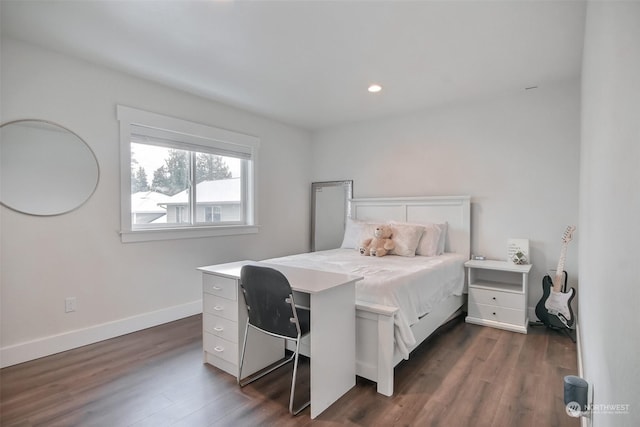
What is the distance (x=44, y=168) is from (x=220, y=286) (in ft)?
5.81

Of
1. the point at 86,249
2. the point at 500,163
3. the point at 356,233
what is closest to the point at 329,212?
the point at 356,233

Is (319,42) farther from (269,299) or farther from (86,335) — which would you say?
(86,335)

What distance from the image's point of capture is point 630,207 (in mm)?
624

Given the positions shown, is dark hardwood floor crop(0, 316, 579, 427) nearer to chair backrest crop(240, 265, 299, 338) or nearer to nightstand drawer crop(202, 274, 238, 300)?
→ chair backrest crop(240, 265, 299, 338)

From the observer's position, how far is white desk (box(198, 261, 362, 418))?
1773 mm

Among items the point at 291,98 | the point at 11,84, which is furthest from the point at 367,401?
the point at 11,84

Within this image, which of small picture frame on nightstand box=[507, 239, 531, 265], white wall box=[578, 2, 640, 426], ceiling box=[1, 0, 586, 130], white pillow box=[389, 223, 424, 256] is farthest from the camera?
white pillow box=[389, 223, 424, 256]

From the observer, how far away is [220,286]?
2.25 m

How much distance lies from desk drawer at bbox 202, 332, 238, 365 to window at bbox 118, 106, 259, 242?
1.38 meters

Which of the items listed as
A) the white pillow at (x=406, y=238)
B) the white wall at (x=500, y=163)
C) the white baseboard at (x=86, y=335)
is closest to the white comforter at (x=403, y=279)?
the white pillow at (x=406, y=238)

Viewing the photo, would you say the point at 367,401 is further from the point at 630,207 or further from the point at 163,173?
the point at 163,173

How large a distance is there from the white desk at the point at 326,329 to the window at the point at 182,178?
1.43 metres

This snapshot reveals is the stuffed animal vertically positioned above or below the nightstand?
above

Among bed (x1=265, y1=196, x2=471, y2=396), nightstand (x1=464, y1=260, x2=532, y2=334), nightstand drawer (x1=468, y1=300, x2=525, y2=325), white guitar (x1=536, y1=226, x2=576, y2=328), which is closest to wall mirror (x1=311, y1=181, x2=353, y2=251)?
bed (x1=265, y1=196, x2=471, y2=396)
